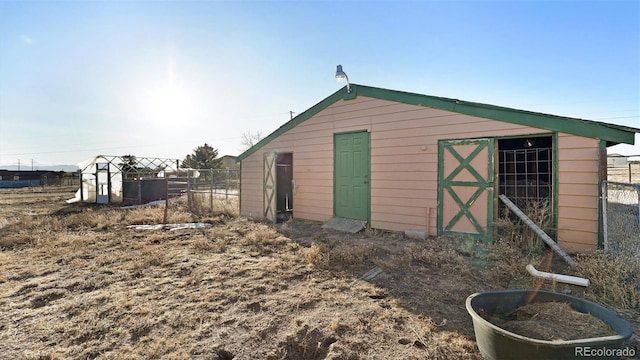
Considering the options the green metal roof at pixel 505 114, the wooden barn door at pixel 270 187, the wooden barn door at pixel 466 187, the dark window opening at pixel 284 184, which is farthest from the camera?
the dark window opening at pixel 284 184

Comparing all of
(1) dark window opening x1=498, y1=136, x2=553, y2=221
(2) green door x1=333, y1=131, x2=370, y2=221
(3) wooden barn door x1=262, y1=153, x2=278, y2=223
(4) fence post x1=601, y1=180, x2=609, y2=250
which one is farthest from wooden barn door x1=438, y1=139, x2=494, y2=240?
(3) wooden barn door x1=262, y1=153, x2=278, y2=223

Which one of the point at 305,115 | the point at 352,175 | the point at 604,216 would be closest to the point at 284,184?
the point at 305,115

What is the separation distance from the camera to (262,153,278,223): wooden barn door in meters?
8.53

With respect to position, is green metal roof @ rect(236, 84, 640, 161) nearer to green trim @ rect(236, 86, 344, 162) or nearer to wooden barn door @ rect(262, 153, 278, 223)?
green trim @ rect(236, 86, 344, 162)

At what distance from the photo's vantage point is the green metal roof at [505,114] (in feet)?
14.4

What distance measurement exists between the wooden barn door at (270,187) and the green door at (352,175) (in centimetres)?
190

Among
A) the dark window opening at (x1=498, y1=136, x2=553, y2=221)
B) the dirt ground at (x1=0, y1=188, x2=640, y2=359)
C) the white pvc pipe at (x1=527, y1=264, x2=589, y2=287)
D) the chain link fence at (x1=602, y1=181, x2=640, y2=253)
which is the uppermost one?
the dark window opening at (x1=498, y1=136, x2=553, y2=221)

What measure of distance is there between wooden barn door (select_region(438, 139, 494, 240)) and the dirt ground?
47cm

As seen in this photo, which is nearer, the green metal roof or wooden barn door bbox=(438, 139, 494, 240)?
the green metal roof

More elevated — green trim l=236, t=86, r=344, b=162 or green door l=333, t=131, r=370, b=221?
green trim l=236, t=86, r=344, b=162

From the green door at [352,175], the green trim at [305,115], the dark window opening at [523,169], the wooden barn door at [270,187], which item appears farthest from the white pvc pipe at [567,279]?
the wooden barn door at [270,187]

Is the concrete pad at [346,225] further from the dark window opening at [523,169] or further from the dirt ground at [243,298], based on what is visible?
the dark window opening at [523,169]

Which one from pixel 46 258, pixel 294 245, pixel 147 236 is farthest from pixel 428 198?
pixel 46 258

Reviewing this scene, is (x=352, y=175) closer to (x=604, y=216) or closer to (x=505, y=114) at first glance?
(x=505, y=114)
